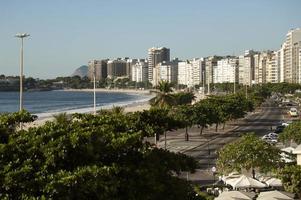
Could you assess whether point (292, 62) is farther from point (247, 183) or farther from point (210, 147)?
point (247, 183)

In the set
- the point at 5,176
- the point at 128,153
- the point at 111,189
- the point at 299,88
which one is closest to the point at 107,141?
the point at 128,153

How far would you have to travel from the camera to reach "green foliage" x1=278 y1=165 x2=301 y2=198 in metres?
19.8

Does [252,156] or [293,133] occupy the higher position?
Answer: [293,133]

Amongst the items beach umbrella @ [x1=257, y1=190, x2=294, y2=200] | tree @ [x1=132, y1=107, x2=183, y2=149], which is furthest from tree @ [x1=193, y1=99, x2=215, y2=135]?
tree @ [x1=132, y1=107, x2=183, y2=149]

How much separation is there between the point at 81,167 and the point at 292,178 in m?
11.0

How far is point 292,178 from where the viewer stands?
20.0 meters

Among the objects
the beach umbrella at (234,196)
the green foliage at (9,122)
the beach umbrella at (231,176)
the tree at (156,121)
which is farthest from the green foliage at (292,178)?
the green foliage at (9,122)

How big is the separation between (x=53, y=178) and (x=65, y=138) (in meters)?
1.25

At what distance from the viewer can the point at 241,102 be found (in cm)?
7538

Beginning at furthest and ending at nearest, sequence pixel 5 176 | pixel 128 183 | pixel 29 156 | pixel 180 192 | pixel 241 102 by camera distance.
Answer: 1. pixel 241 102
2. pixel 180 192
3. pixel 128 183
4. pixel 29 156
5. pixel 5 176

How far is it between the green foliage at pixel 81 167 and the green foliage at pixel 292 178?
6.41 m

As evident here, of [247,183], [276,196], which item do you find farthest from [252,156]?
[276,196]

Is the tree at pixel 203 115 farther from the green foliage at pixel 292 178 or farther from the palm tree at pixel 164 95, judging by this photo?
the green foliage at pixel 292 178

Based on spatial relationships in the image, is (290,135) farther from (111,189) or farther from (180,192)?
(111,189)
